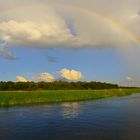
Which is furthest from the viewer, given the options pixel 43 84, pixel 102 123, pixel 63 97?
pixel 43 84

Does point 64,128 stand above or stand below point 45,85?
below

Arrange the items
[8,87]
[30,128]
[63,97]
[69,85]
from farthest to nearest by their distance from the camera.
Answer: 1. [69,85]
2. [8,87]
3. [63,97]
4. [30,128]

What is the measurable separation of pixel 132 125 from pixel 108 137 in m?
7.11

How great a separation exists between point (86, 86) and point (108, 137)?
109 m

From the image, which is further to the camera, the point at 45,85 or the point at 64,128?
the point at 45,85

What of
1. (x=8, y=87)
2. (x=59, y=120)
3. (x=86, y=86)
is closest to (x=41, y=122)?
(x=59, y=120)

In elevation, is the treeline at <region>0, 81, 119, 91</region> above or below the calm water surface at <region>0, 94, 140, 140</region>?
above

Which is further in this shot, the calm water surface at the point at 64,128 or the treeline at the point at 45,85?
the treeline at the point at 45,85

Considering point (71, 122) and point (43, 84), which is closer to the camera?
point (71, 122)

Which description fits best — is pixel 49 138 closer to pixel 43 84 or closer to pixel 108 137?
pixel 108 137

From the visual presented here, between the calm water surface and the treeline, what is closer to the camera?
the calm water surface

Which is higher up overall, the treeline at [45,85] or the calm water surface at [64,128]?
the treeline at [45,85]

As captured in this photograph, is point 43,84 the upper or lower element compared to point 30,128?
upper

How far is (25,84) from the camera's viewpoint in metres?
113
